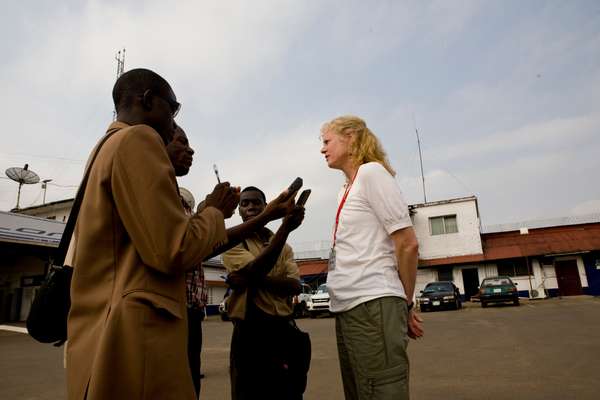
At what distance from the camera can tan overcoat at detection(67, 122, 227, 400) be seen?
4.12ft

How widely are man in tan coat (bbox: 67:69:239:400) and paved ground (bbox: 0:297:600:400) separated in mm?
3757

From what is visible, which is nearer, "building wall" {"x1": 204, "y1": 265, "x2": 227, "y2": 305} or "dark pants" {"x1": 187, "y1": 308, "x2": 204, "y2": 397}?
"dark pants" {"x1": 187, "y1": 308, "x2": 204, "y2": 397}

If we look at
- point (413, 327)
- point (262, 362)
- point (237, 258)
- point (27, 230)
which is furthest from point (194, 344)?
point (27, 230)

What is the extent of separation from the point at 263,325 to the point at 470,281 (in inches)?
1135

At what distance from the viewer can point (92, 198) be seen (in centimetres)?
143

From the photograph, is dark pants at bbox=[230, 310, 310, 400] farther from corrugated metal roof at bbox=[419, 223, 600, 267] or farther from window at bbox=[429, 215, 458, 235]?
window at bbox=[429, 215, 458, 235]

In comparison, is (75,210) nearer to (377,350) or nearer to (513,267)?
(377,350)

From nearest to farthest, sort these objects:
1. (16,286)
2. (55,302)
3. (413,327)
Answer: (55,302), (413,327), (16,286)

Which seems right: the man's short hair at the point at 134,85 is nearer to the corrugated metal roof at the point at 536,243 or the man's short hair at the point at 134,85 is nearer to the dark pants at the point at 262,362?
the dark pants at the point at 262,362

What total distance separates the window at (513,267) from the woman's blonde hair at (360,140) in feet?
93.8

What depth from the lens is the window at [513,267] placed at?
2741 centimetres

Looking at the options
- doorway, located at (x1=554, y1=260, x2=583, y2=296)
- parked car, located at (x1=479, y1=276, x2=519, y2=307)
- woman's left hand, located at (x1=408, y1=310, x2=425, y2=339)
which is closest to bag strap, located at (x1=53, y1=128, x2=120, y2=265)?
woman's left hand, located at (x1=408, y1=310, x2=425, y2=339)

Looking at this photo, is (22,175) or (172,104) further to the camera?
(22,175)

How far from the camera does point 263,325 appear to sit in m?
2.62
